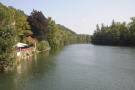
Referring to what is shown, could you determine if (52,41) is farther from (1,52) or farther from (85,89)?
(85,89)

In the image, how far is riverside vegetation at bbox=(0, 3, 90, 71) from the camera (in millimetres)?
17109

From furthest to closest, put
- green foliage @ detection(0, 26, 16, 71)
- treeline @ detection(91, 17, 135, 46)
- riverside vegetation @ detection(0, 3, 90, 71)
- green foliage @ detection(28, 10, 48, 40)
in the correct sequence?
treeline @ detection(91, 17, 135, 46) → green foliage @ detection(28, 10, 48, 40) → riverside vegetation @ detection(0, 3, 90, 71) → green foliage @ detection(0, 26, 16, 71)

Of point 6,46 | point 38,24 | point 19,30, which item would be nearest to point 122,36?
point 38,24

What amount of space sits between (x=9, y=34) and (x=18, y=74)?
158 inches

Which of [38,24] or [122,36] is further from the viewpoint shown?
[122,36]

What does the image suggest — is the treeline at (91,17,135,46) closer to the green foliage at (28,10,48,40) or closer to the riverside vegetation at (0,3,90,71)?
the riverside vegetation at (0,3,90,71)

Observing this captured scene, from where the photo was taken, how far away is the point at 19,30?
3641 centimetres

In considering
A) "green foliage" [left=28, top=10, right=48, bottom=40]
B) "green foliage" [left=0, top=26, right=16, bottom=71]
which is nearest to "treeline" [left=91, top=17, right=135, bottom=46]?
"green foliage" [left=28, top=10, right=48, bottom=40]

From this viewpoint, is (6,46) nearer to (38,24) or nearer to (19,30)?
(19,30)

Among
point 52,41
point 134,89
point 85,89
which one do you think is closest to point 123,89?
point 134,89

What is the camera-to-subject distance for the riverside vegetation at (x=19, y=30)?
17.1 m

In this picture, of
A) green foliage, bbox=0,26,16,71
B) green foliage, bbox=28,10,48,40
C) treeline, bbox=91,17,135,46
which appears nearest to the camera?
green foliage, bbox=0,26,16,71

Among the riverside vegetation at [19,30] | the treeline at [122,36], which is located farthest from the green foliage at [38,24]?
the treeline at [122,36]

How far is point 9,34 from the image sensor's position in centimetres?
1758
